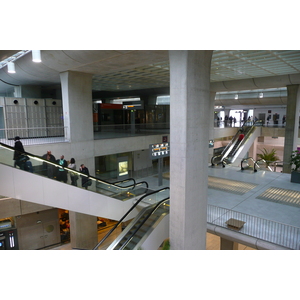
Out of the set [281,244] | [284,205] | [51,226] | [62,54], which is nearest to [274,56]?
[284,205]

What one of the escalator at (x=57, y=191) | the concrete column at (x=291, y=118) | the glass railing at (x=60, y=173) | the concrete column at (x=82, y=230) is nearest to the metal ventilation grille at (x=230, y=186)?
the escalator at (x=57, y=191)

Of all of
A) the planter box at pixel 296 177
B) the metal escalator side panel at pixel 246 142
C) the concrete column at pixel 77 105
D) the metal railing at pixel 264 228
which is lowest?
the metal railing at pixel 264 228

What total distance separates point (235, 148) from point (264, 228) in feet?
52.3

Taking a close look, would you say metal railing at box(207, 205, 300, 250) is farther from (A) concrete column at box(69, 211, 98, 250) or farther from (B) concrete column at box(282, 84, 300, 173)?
(B) concrete column at box(282, 84, 300, 173)

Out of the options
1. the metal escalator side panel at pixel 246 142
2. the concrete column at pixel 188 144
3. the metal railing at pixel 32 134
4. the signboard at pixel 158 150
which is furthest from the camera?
the metal escalator side panel at pixel 246 142

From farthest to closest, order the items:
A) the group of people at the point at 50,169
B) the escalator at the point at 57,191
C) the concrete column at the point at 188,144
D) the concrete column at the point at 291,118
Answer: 1. the concrete column at the point at 291,118
2. the group of people at the point at 50,169
3. the escalator at the point at 57,191
4. the concrete column at the point at 188,144

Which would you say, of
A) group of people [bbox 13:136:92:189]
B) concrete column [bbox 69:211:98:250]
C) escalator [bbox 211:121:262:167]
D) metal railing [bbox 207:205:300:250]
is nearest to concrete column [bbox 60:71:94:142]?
group of people [bbox 13:136:92:189]

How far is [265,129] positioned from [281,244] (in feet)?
77.7

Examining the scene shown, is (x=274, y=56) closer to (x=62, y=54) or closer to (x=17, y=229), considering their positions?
(x=62, y=54)

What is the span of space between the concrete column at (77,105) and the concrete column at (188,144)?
314 inches

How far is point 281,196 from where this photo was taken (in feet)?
40.2

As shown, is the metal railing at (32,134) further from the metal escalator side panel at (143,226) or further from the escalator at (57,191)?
the metal escalator side panel at (143,226)

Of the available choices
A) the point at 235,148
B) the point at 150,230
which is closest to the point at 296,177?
the point at 235,148

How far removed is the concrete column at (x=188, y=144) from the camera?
7551 mm
